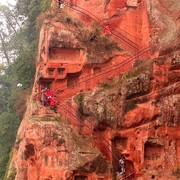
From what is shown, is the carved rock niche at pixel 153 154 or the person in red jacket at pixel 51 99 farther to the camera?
the person in red jacket at pixel 51 99

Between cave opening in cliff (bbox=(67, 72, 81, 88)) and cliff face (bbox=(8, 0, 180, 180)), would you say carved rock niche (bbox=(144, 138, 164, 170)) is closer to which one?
cliff face (bbox=(8, 0, 180, 180))

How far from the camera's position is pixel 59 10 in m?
25.7

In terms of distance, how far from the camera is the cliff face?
21344 millimetres

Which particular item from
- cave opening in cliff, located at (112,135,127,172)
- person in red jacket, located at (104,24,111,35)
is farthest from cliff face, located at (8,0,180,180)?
person in red jacket, located at (104,24,111,35)

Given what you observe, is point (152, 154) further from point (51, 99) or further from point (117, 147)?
point (51, 99)

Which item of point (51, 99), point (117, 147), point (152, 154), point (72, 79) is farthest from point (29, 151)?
point (152, 154)

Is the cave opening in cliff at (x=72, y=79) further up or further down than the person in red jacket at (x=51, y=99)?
further up

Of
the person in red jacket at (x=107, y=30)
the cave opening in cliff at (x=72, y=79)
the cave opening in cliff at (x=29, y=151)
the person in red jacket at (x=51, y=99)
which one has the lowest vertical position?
the cave opening in cliff at (x=29, y=151)

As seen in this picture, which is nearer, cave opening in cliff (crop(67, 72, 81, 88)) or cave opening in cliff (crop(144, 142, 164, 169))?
cave opening in cliff (crop(144, 142, 164, 169))

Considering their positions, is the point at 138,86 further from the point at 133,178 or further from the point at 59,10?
the point at 59,10

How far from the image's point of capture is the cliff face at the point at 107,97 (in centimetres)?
2134

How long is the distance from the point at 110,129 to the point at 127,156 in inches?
60.3

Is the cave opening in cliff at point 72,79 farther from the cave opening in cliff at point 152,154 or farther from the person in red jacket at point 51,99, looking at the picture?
the cave opening in cliff at point 152,154

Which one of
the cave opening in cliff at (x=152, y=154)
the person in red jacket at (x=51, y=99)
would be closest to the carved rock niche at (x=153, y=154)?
the cave opening in cliff at (x=152, y=154)
